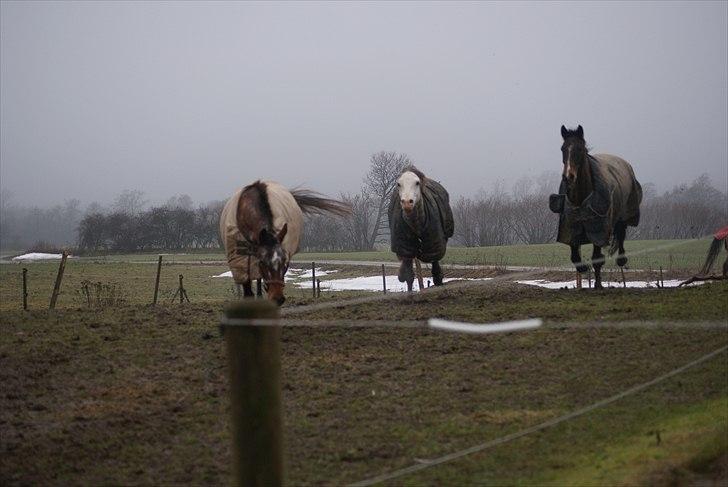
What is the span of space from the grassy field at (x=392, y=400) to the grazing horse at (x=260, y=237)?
2.42 feet

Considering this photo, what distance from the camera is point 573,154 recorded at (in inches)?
454

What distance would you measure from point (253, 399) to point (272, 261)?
19.6ft

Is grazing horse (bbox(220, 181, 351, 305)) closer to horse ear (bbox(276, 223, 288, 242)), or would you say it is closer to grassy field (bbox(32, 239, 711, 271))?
horse ear (bbox(276, 223, 288, 242))

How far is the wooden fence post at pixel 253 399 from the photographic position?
3.17 meters

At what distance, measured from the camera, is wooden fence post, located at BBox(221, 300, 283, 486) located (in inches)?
125

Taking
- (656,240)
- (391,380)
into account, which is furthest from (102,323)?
(656,240)

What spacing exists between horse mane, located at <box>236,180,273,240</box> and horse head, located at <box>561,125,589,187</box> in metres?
4.45

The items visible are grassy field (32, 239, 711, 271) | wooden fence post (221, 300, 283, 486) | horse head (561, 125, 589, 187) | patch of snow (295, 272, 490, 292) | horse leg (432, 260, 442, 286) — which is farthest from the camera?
patch of snow (295, 272, 490, 292)

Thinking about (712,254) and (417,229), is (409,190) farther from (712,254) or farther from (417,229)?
(712,254)

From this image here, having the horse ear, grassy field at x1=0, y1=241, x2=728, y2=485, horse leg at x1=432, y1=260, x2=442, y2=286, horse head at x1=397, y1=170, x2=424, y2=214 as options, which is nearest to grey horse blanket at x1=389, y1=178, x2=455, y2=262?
horse head at x1=397, y1=170, x2=424, y2=214

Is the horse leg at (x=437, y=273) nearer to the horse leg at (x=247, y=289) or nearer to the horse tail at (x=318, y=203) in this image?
the horse tail at (x=318, y=203)

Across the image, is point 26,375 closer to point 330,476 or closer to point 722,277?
point 330,476

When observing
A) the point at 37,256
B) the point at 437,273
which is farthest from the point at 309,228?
the point at 437,273

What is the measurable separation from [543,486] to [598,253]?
8314mm
